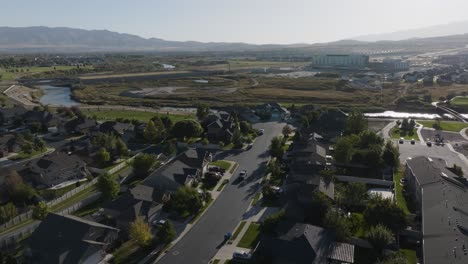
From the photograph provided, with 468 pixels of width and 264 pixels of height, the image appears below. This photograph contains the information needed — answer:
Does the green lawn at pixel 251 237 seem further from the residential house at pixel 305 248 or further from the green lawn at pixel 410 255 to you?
the green lawn at pixel 410 255

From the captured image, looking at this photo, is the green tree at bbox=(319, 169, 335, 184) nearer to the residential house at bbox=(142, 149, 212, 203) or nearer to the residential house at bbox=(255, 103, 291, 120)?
the residential house at bbox=(142, 149, 212, 203)

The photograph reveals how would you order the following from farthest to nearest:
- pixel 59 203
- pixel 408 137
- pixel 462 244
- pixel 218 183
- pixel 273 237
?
pixel 408 137 < pixel 218 183 < pixel 59 203 < pixel 273 237 < pixel 462 244

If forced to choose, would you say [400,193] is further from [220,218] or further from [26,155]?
[26,155]

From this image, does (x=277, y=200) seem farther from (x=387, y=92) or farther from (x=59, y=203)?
(x=387, y=92)

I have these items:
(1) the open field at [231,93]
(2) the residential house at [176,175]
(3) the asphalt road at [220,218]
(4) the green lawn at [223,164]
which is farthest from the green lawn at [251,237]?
(1) the open field at [231,93]

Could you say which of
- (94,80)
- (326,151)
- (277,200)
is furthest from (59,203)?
(94,80)

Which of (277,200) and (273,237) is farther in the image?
(277,200)

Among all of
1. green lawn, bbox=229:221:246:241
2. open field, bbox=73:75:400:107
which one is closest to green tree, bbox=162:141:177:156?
green lawn, bbox=229:221:246:241
